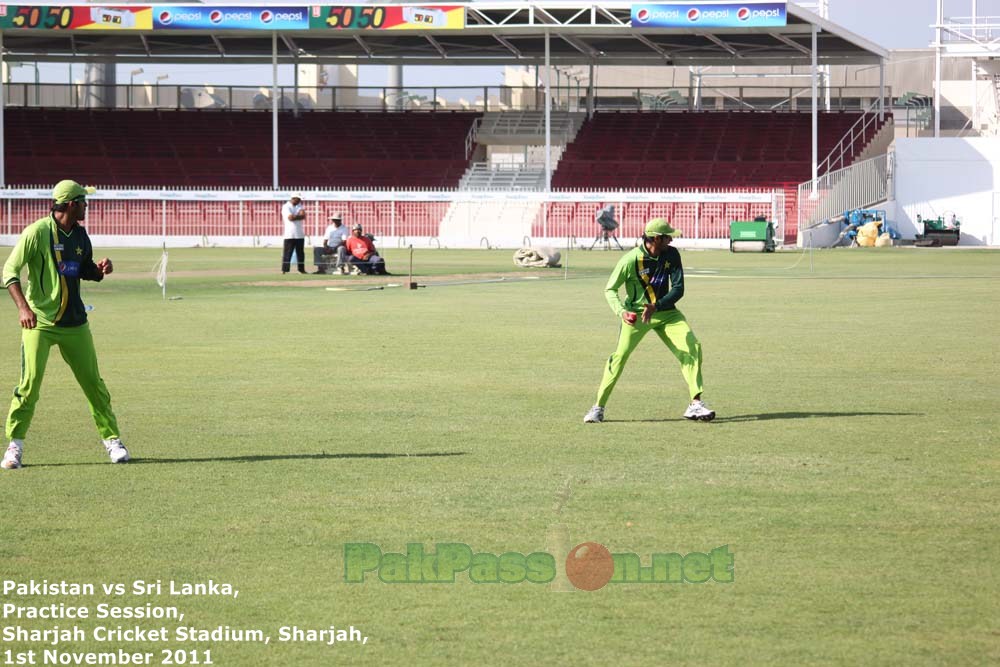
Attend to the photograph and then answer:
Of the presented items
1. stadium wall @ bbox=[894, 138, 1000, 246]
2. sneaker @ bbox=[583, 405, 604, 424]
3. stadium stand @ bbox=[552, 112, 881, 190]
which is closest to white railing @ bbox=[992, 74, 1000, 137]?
stadium wall @ bbox=[894, 138, 1000, 246]

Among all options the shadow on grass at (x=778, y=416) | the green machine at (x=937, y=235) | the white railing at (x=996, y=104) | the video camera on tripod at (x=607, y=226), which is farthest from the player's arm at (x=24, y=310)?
the white railing at (x=996, y=104)

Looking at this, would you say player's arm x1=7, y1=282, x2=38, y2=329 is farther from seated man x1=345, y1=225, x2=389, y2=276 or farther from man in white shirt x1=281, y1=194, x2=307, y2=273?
seated man x1=345, y1=225, x2=389, y2=276

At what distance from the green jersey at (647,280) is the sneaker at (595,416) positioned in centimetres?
Result: 76

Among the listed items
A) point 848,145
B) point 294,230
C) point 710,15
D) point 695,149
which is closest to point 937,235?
point 848,145

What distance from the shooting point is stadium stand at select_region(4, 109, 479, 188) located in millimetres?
57719

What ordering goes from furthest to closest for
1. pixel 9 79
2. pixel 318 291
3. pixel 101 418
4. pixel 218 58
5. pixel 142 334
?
pixel 9 79, pixel 218 58, pixel 318 291, pixel 142 334, pixel 101 418

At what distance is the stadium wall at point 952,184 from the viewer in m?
54.3

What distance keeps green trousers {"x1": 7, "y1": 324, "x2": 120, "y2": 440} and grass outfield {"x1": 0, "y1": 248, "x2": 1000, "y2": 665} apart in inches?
13.9

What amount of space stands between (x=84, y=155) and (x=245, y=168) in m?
6.93

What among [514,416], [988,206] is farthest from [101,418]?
[988,206]

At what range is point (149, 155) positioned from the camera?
60.0m

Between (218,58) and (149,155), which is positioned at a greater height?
(218,58)

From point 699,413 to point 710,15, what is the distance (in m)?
42.8

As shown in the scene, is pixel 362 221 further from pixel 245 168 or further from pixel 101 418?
pixel 101 418
